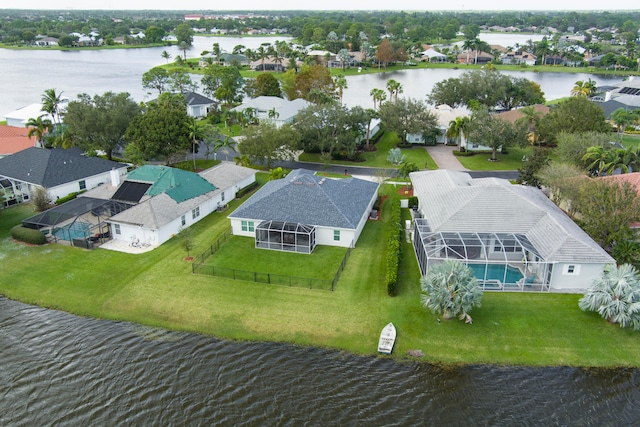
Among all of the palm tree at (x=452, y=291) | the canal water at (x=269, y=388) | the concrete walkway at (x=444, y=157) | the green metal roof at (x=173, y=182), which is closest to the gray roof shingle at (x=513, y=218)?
the palm tree at (x=452, y=291)

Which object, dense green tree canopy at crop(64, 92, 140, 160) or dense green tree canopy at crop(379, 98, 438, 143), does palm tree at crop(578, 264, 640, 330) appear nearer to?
dense green tree canopy at crop(379, 98, 438, 143)

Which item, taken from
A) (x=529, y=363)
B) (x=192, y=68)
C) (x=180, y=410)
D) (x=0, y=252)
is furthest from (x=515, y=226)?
(x=192, y=68)

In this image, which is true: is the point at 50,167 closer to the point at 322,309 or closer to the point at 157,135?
the point at 157,135

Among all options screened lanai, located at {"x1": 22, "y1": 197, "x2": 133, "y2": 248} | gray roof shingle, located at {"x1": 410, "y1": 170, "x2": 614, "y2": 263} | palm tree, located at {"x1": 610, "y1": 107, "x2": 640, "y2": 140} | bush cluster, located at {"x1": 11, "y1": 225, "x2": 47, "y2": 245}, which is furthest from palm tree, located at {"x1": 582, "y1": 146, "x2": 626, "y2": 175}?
bush cluster, located at {"x1": 11, "y1": 225, "x2": 47, "y2": 245}

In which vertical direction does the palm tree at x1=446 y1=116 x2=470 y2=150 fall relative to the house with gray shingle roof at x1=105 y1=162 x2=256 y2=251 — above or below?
above

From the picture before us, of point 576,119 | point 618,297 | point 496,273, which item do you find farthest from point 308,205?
point 576,119

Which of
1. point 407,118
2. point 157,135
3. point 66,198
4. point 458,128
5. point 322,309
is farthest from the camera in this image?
point 407,118

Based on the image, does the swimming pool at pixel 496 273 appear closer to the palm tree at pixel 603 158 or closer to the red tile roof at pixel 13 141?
the palm tree at pixel 603 158
